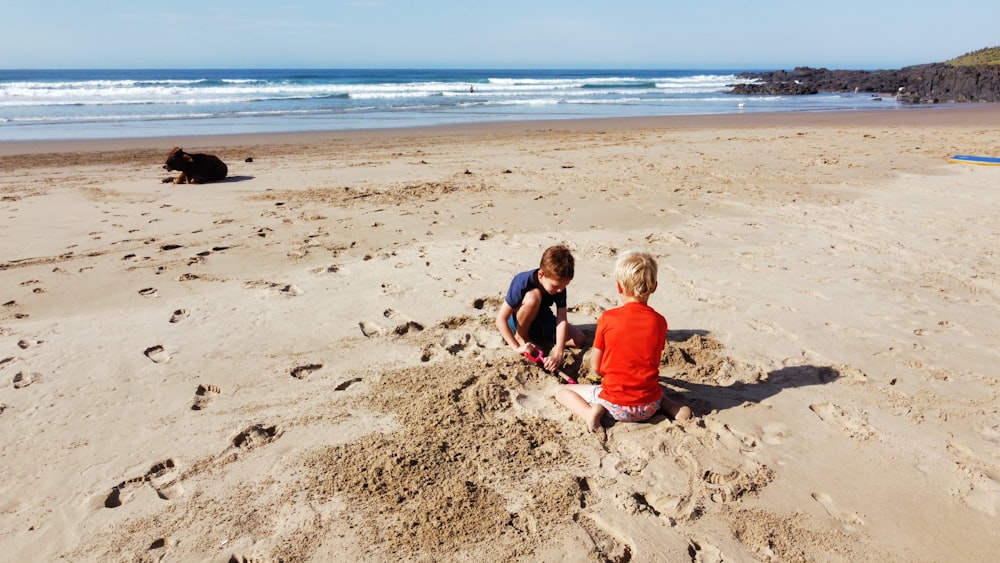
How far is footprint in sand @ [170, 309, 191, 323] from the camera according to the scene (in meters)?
4.52

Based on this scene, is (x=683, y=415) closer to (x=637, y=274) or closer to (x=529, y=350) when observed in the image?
(x=637, y=274)

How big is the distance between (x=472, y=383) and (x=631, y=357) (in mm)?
957

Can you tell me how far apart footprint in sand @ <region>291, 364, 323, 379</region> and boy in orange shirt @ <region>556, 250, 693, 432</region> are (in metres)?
1.60

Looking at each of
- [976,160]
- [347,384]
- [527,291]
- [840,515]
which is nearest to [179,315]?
[347,384]

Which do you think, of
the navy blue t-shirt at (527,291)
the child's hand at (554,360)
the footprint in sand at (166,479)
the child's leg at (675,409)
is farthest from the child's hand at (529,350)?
the footprint in sand at (166,479)

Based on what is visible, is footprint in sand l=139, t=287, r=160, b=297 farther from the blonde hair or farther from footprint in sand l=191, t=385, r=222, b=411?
the blonde hair

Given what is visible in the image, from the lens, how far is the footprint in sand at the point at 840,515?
2.53m

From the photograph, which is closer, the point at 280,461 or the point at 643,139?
the point at 280,461

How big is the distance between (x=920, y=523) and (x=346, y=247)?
4.99m

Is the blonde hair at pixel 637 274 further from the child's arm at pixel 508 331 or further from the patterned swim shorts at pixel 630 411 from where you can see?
the child's arm at pixel 508 331

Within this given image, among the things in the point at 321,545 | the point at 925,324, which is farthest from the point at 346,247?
the point at 925,324

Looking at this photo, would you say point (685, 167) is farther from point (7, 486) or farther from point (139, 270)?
point (7, 486)

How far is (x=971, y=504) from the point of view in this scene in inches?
103

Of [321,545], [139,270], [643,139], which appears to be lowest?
[321,545]
